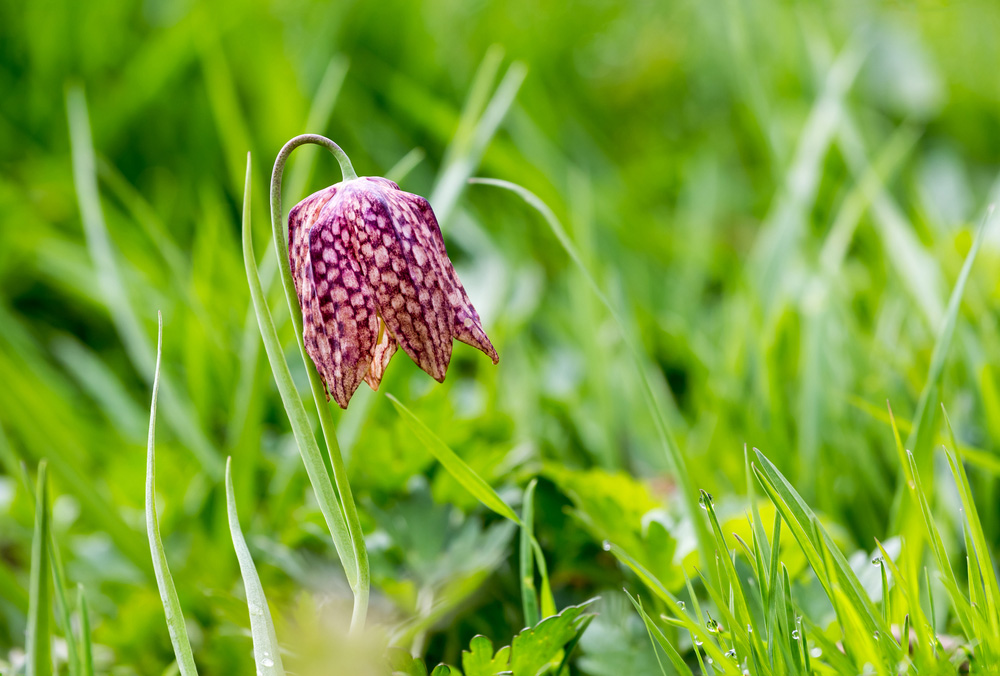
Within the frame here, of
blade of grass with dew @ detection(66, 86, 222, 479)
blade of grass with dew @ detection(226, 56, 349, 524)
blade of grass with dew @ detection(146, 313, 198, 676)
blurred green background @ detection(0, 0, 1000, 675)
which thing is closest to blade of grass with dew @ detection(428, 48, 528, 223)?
blurred green background @ detection(0, 0, 1000, 675)

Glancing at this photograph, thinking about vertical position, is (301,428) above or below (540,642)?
above

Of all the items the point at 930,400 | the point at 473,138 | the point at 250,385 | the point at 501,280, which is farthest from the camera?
the point at 501,280

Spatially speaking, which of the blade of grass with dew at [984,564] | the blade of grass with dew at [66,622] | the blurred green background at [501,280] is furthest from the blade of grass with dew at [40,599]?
the blade of grass with dew at [984,564]

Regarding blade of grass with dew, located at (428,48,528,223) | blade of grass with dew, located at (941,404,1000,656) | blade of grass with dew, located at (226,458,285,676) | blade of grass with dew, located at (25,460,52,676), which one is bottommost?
blade of grass with dew, located at (941,404,1000,656)

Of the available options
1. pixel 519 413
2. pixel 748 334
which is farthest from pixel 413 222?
pixel 748 334

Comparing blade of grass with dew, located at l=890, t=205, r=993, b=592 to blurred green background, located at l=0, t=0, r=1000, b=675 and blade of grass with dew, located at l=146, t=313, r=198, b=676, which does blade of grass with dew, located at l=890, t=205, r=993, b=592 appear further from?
blade of grass with dew, located at l=146, t=313, r=198, b=676

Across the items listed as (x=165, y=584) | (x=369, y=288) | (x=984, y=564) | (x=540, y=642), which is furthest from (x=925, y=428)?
(x=165, y=584)

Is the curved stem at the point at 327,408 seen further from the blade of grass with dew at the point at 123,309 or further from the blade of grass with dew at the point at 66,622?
the blade of grass with dew at the point at 123,309

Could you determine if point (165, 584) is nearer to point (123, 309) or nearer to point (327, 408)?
point (327, 408)
